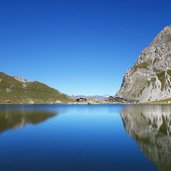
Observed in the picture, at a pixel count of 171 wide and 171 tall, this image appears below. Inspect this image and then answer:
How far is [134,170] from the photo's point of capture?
29391 millimetres

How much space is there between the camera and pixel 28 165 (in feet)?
103

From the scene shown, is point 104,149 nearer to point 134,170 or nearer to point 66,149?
point 66,149

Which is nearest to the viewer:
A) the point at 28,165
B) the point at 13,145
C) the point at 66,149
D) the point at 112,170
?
the point at 112,170

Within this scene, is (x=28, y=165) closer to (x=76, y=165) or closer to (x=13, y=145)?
(x=76, y=165)

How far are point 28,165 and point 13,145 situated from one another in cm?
1583

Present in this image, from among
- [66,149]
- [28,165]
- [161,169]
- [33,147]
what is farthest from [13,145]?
[161,169]

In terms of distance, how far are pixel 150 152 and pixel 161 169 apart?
10.2 meters

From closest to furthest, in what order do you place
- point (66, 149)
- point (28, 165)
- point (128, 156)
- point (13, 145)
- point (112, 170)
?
point (112, 170) < point (28, 165) < point (128, 156) < point (66, 149) < point (13, 145)

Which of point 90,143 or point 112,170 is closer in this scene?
point 112,170

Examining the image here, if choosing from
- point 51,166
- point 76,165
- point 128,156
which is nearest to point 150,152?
point 128,156

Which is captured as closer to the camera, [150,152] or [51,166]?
[51,166]

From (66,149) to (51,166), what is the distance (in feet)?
39.5

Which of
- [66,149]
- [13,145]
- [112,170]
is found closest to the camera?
[112,170]

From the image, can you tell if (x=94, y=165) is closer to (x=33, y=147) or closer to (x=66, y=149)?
(x=66, y=149)
